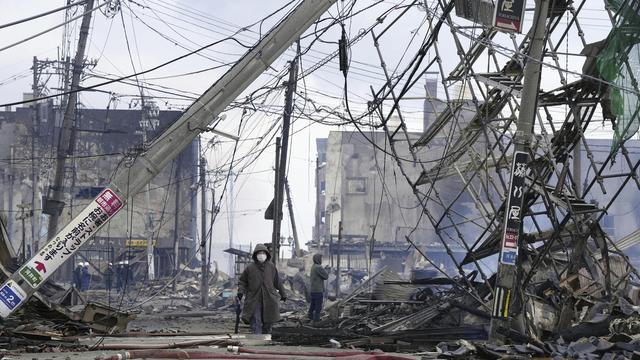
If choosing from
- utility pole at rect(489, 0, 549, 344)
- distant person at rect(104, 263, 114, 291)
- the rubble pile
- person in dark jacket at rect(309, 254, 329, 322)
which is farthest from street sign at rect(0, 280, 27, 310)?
distant person at rect(104, 263, 114, 291)

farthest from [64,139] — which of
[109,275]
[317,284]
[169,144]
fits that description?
[169,144]

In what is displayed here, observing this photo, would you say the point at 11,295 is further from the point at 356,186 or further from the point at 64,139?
the point at 356,186

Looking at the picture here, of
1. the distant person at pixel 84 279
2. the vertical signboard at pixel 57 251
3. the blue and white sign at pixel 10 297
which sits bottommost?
the distant person at pixel 84 279

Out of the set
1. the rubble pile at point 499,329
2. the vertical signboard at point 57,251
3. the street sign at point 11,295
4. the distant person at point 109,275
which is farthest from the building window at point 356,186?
the street sign at point 11,295

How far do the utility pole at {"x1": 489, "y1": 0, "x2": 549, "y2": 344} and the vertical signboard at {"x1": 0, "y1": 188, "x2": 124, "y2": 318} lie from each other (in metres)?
6.04

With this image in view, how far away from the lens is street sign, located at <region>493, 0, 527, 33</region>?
1466 cm

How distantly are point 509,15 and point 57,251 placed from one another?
7786 millimetres

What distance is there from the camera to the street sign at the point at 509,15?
577 inches

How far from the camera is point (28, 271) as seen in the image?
14977 mm

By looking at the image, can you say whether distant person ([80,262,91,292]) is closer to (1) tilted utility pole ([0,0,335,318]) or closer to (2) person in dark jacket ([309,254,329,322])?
(2) person in dark jacket ([309,254,329,322])

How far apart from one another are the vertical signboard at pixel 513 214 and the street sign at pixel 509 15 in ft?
6.26

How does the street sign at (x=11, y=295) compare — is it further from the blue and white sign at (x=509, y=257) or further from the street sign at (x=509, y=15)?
the street sign at (x=509, y=15)

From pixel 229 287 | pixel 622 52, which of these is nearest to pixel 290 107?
pixel 622 52

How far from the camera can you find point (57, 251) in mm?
15172
